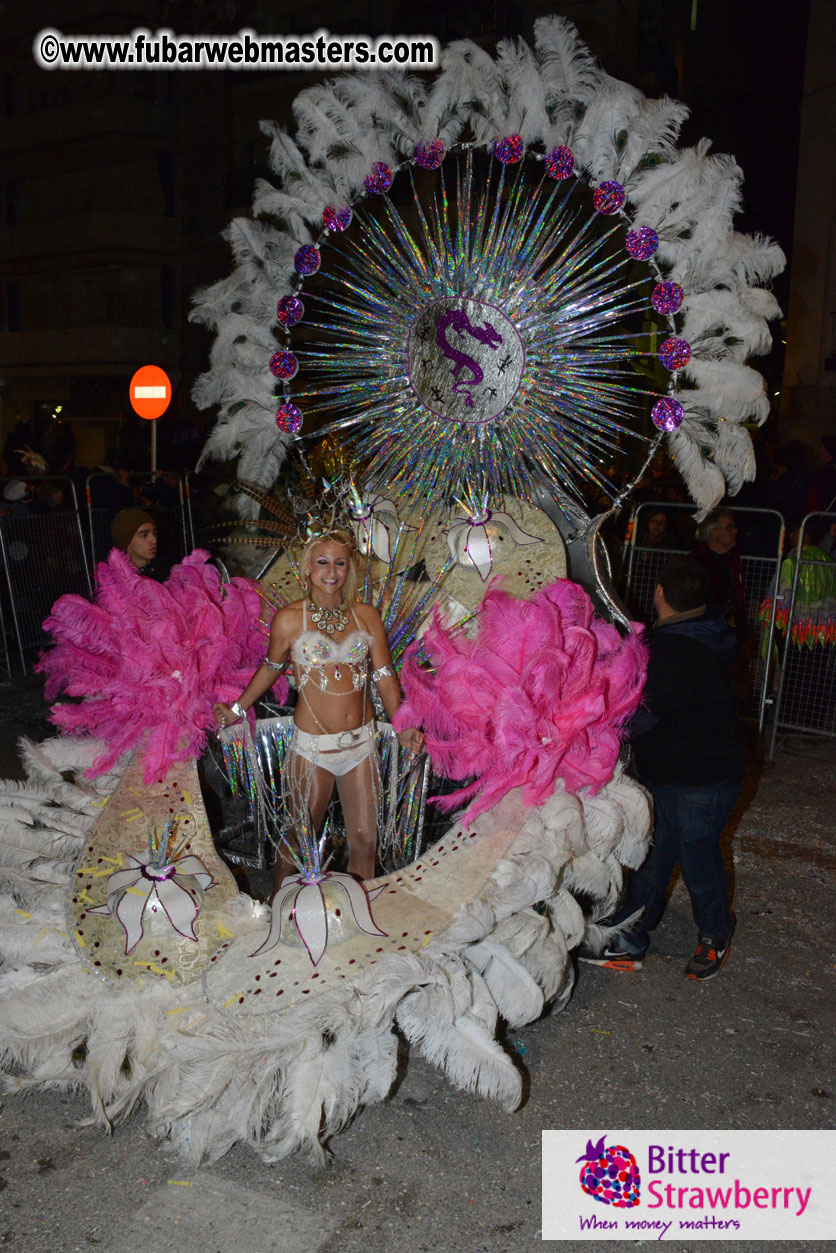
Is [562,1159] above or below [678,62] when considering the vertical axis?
below

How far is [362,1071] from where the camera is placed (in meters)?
2.89

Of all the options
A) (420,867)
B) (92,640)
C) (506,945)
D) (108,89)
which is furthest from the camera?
(108,89)

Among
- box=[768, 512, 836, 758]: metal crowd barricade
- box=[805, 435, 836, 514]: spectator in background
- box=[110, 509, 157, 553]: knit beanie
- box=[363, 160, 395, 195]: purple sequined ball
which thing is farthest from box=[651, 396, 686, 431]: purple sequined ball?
box=[805, 435, 836, 514]: spectator in background

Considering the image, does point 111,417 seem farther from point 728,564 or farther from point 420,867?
point 420,867

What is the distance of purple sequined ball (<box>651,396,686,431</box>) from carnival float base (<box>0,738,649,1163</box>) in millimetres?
1425

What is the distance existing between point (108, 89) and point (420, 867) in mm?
27246

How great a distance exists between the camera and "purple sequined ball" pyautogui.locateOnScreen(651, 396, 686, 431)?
3.98 m

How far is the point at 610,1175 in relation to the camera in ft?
9.19

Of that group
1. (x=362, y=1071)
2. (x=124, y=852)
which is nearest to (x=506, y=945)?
(x=362, y=1071)

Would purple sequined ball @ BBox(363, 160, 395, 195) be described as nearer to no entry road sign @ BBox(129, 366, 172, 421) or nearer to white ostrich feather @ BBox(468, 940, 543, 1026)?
white ostrich feather @ BBox(468, 940, 543, 1026)

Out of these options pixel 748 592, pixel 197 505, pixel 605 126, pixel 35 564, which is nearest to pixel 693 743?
pixel 605 126

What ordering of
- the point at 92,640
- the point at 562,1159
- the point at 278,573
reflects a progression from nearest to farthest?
the point at 562,1159, the point at 92,640, the point at 278,573

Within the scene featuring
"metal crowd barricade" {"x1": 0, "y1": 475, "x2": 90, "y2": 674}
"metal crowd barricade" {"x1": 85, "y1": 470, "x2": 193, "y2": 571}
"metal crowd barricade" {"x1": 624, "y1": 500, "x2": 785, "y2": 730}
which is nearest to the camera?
"metal crowd barricade" {"x1": 624, "y1": 500, "x2": 785, "y2": 730}

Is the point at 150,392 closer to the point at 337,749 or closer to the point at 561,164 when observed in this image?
the point at 561,164
